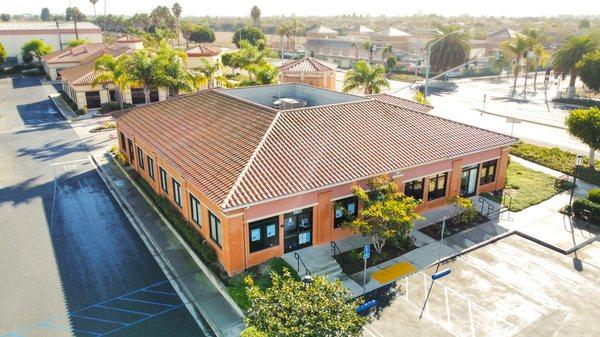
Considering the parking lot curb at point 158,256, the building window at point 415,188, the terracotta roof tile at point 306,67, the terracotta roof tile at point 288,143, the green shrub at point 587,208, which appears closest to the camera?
the parking lot curb at point 158,256

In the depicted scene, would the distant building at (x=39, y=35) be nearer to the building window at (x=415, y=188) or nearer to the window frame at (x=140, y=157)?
the window frame at (x=140, y=157)

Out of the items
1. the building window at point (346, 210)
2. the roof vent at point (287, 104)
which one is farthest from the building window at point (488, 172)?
the roof vent at point (287, 104)

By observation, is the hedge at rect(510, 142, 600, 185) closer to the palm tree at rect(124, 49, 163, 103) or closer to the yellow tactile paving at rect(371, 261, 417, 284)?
the yellow tactile paving at rect(371, 261, 417, 284)

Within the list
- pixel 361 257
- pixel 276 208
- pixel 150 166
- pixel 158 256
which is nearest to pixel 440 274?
pixel 361 257

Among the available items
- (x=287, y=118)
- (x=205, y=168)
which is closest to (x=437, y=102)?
(x=287, y=118)


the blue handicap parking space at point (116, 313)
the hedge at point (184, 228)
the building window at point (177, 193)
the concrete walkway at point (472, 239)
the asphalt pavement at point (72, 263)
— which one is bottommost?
the blue handicap parking space at point (116, 313)

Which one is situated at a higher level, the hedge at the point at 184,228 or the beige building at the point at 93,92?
the beige building at the point at 93,92

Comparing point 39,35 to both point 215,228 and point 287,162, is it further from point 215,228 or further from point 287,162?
point 287,162

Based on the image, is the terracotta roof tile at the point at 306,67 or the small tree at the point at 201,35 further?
the small tree at the point at 201,35
